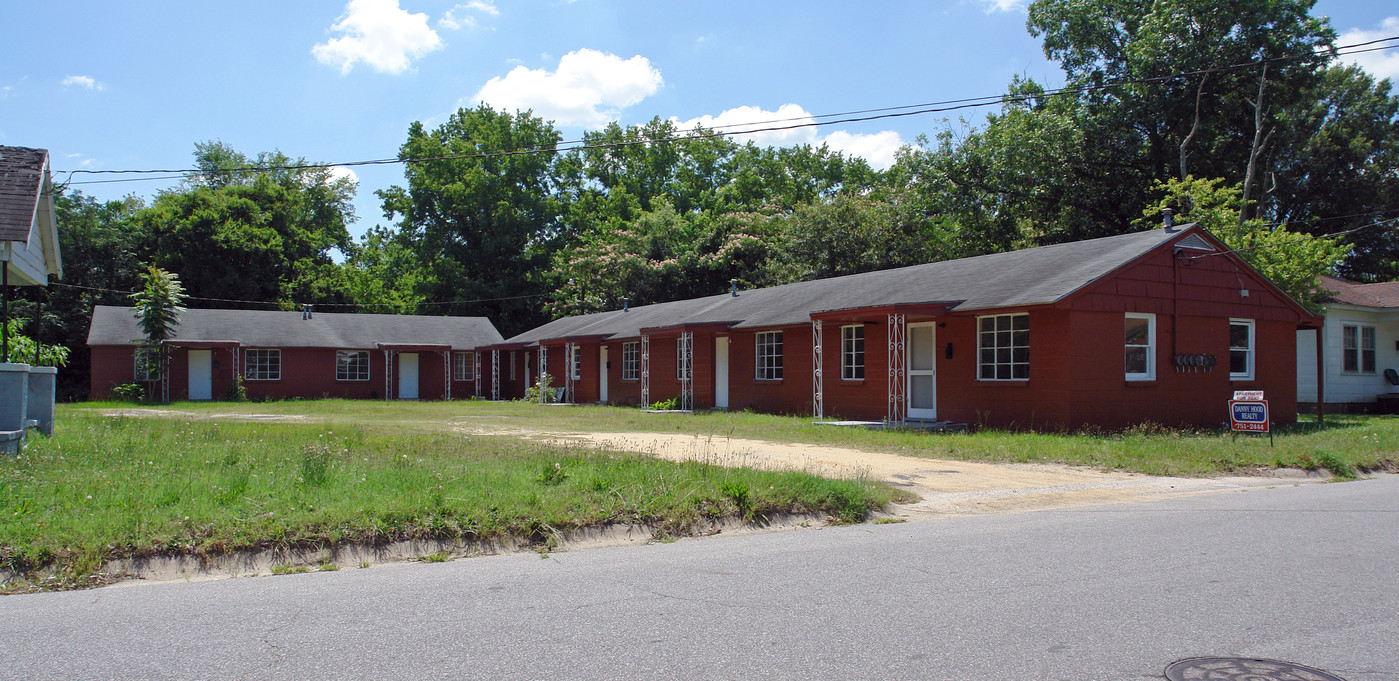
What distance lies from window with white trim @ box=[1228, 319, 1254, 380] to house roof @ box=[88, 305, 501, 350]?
30.0 metres

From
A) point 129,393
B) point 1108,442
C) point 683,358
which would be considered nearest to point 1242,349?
point 1108,442

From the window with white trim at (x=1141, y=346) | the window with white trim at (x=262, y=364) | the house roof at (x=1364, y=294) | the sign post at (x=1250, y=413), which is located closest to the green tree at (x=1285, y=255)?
the house roof at (x=1364, y=294)

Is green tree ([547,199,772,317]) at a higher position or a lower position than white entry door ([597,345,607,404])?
higher

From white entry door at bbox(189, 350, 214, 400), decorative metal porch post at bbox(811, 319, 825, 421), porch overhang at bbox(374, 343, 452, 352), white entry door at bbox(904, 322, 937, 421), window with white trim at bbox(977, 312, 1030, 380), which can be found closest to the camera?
window with white trim at bbox(977, 312, 1030, 380)

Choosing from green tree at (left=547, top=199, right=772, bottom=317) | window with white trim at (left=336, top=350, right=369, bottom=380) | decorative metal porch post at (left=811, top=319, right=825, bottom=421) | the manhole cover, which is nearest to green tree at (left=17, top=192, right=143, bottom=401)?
window with white trim at (left=336, top=350, right=369, bottom=380)

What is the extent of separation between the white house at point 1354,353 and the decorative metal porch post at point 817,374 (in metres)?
14.6

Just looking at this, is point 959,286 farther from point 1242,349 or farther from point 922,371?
point 1242,349

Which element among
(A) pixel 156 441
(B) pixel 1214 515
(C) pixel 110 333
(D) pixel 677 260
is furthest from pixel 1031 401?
(C) pixel 110 333

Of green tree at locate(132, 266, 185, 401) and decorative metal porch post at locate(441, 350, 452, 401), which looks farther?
decorative metal porch post at locate(441, 350, 452, 401)

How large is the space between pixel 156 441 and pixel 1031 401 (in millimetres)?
14473

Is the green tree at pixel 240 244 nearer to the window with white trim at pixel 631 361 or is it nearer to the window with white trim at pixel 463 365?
Result: the window with white trim at pixel 463 365

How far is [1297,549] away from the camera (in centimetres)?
697

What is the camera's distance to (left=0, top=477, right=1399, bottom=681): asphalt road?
4262mm

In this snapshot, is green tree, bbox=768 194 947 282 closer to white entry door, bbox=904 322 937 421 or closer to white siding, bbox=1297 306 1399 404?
white siding, bbox=1297 306 1399 404
